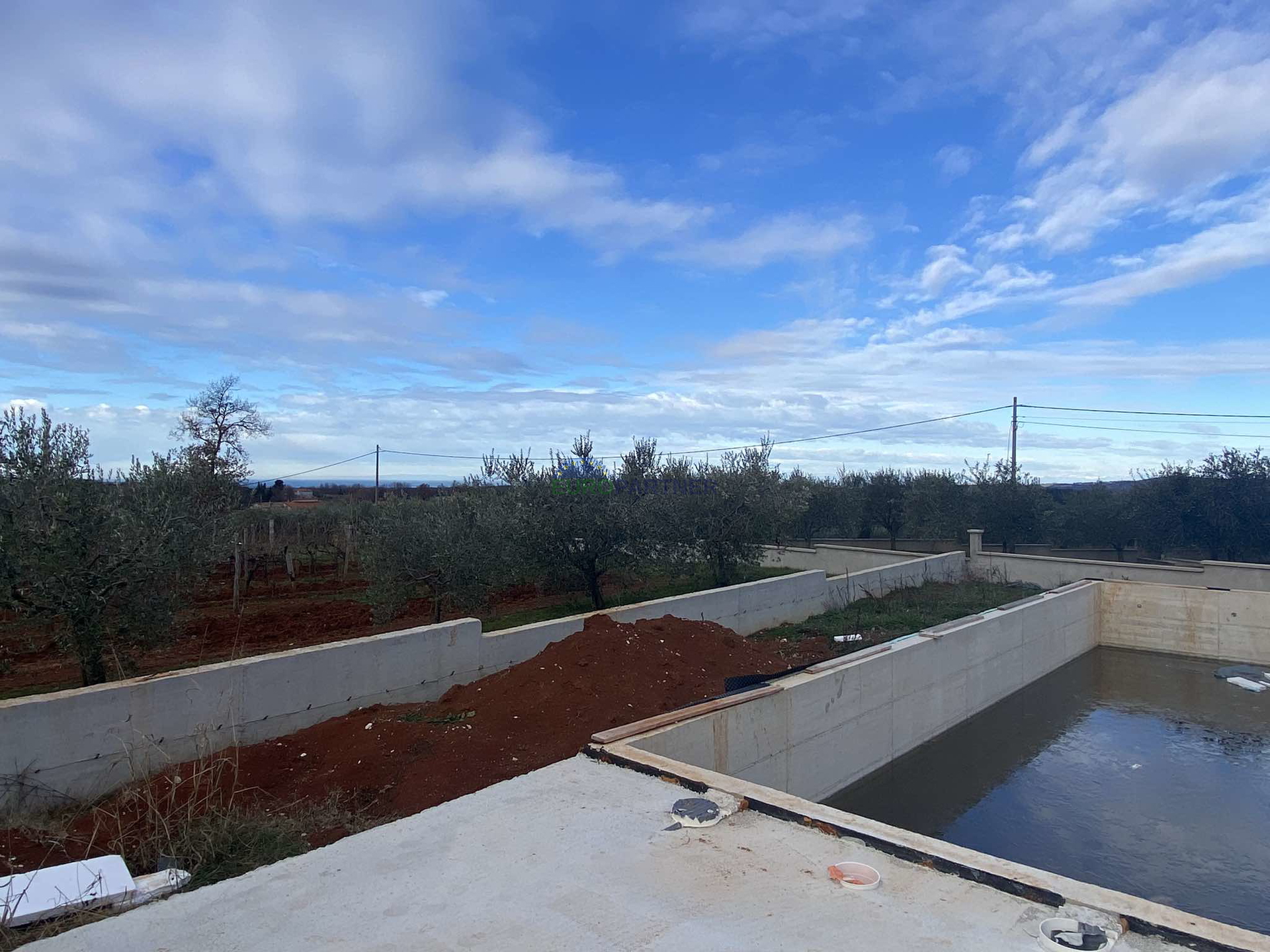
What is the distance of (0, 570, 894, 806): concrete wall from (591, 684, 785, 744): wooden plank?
3.14 m

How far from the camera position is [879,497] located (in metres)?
33.2

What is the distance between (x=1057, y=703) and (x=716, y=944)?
13.2 metres

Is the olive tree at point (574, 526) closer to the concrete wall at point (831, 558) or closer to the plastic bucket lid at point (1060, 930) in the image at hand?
the concrete wall at point (831, 558)

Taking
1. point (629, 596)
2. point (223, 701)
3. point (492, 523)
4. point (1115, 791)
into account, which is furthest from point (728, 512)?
point (223, 701)

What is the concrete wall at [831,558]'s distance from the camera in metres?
22.2

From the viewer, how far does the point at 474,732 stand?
7.59 m

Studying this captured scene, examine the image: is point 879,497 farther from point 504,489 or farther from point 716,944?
point 716,944

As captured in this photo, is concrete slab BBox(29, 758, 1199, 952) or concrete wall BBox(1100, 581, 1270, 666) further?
concrete wall BBox(1100, 581, 1270, 666)

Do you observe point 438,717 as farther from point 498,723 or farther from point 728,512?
point 728,512

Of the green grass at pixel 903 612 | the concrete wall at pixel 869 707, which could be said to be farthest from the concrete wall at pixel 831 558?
the concrete wall at pixel 869 707

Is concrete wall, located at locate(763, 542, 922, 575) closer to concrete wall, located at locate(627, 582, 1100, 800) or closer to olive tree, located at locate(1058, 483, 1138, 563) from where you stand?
concrete wall, located at locate(627, 582, 1100, 800)

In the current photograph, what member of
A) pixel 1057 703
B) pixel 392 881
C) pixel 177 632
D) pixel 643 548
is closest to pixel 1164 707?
pixel 1057 703

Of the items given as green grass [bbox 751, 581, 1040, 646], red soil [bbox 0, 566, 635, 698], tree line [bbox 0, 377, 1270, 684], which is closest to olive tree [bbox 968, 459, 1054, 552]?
tree line [bbox 0, 377, 1270, 684]

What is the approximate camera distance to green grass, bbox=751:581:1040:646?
1468cm
